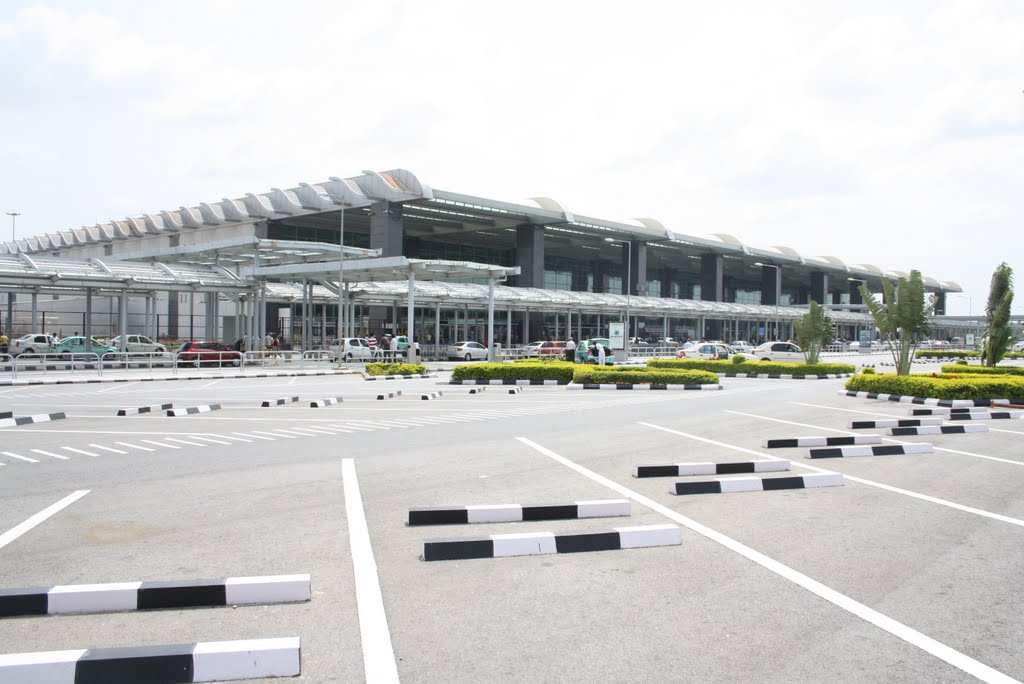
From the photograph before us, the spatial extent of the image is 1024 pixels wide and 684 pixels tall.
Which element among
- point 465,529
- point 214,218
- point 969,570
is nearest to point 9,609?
point 465,529

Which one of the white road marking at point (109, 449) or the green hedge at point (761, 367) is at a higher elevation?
the green hedge at point (761, 367)

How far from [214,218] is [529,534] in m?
53.3

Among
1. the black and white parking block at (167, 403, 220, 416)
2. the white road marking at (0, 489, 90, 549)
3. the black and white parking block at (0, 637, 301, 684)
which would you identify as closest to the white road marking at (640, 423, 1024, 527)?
the black and white parking block at (0, 637, 301, 684)

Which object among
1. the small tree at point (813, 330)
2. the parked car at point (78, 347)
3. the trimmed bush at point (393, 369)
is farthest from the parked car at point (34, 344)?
the small tree at point (813, 330)

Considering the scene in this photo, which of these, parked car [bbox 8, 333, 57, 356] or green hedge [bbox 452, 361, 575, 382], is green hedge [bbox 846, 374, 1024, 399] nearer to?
green hedge [bbox 452, 361, 575, 382]

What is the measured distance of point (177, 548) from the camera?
20.6 feet

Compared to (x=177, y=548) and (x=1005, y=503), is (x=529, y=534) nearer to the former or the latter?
(x=177, y=548)

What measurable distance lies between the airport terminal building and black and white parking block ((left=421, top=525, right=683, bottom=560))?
97.0 ft

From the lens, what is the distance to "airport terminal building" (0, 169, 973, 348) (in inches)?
1537

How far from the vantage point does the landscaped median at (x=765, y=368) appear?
113 ft

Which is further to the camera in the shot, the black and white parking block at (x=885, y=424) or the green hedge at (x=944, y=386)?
the green hedge at (x=944, y=386)

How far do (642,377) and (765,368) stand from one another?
10261 millimetres

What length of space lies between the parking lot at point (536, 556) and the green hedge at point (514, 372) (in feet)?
49.1

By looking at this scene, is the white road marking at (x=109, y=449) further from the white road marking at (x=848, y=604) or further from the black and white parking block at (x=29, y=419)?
the white road marking at (x=848, y=604)
